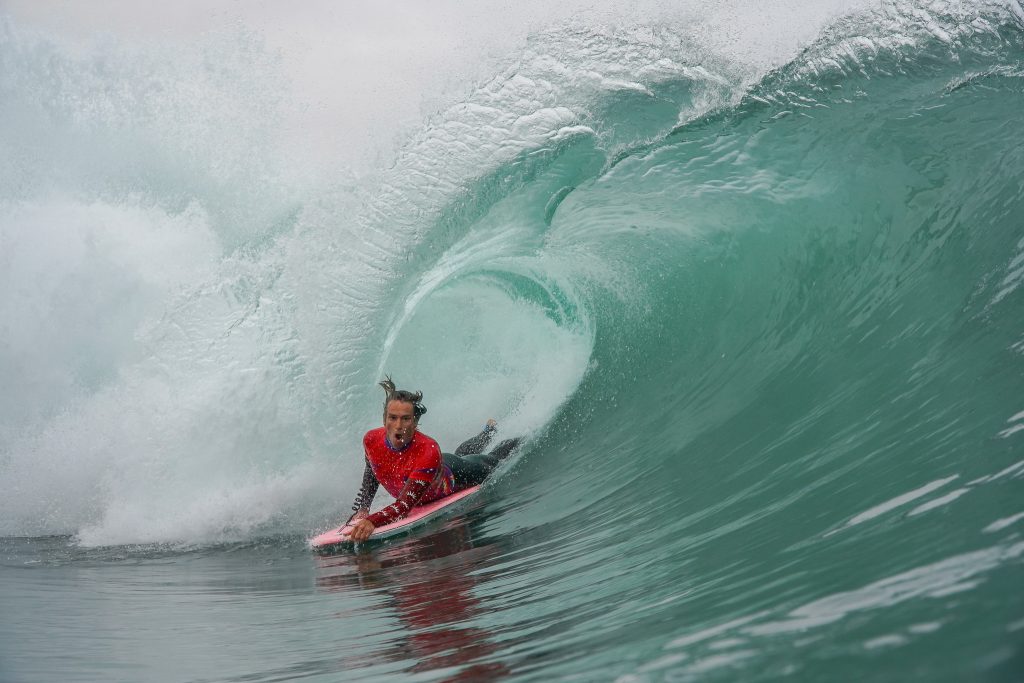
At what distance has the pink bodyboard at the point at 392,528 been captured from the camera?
207 inches

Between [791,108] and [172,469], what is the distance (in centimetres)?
582

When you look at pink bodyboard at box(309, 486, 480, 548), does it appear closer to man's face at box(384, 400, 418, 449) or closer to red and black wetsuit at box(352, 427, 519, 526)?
red and black wetsuit at box(352, 427, 519, 526)

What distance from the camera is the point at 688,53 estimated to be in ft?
24.2

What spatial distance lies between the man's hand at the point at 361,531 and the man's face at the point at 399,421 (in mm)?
520

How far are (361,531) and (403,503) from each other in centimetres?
37

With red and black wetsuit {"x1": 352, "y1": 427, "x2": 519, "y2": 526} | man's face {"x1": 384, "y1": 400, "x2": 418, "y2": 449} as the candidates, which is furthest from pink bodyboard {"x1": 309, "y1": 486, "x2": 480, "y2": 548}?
man's face {"x1": 384, "y1": 400, "x2": 418, "y2": 449}

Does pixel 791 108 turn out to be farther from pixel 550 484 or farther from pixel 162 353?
pixel 162 353

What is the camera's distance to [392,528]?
5.32m

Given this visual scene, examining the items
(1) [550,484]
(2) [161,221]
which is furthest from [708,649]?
(2) [161,221]

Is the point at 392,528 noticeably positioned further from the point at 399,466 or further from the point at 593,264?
the point at 593,264

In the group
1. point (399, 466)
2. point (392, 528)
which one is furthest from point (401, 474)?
point (392, 528)

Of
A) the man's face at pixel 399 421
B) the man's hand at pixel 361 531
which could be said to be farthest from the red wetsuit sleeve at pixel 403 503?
the man's face at pixel 399 421

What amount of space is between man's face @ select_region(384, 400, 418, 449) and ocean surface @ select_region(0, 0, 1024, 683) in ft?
1.97

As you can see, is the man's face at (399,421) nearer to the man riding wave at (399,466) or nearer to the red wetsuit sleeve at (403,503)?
the man riding wave at (399,466)
